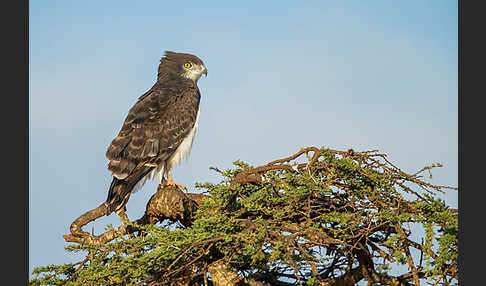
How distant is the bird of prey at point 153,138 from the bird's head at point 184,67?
12.2 inches

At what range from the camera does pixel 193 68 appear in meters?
12.1

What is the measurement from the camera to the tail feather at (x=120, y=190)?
27.7 ft

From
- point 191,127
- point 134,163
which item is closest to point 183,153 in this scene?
point 191,127

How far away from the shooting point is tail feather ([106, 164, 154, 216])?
843cm

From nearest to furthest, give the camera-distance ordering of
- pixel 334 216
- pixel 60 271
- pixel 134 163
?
pixel 334 216 → pixel 60 271 → pixel 134 163

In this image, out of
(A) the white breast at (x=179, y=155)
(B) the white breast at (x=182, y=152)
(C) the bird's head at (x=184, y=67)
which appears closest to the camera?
(A) the white breast at (x=179, y=155)

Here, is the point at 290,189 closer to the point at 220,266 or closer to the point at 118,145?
the point at 220,266

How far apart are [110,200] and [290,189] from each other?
10.9 feet

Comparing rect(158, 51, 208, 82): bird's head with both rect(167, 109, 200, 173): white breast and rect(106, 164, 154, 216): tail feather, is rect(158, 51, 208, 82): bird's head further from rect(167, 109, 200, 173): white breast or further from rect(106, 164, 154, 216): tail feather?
rect(106, 164, 154, 216): tail feather

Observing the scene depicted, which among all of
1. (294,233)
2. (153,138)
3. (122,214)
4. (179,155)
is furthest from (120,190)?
(294,233)

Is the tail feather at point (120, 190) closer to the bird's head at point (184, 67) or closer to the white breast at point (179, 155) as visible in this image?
the white breast at point (179, 155)

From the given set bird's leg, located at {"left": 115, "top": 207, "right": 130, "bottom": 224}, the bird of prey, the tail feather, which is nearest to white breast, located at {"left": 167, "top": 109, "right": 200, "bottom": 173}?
the bird of prey

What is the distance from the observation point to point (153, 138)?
984cm

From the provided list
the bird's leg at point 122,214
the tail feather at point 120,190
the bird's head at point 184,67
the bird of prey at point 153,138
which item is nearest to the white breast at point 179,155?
the bird of prey at point 153,138
